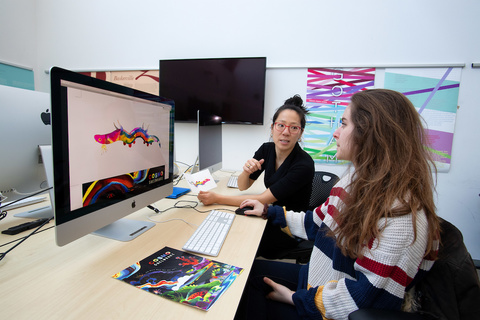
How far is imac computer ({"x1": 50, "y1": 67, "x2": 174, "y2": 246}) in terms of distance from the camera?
0.62m

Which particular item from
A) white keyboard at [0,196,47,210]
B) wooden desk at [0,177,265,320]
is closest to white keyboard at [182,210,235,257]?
wooden desk at [0,177,265,320]

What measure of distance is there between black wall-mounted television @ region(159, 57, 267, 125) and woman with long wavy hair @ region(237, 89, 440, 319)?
5.42ft

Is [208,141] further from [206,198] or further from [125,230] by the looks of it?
[125,230]

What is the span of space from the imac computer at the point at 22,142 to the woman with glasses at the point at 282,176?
2.47 feet

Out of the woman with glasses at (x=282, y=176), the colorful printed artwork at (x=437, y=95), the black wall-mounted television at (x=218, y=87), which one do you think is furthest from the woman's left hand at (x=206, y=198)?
the colorful printed artwork at (x=437, y=95)

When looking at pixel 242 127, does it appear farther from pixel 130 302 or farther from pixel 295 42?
pixel 130 302

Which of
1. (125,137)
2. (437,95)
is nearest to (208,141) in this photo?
(125,137)

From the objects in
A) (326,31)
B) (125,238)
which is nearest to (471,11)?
(326,31)

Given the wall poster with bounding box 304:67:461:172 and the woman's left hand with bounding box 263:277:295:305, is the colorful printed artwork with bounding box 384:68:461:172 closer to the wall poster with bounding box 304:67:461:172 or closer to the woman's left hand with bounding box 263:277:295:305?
the wall poster with bounding box 304:67:461:172

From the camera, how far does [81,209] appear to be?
682mm

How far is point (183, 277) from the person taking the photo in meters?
0.62

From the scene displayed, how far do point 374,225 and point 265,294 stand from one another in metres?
0.52

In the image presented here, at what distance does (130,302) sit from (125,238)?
13.4 inches

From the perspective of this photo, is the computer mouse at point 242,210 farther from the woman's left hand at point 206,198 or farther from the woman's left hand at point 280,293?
the woman's left hand at point 280,293
